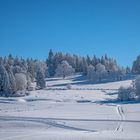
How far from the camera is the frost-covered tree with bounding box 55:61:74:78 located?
159 meters

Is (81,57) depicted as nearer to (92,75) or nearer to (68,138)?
(92,75)

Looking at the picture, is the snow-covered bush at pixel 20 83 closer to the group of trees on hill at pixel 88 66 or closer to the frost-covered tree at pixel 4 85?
the frost-covered tree at pixel 4 85

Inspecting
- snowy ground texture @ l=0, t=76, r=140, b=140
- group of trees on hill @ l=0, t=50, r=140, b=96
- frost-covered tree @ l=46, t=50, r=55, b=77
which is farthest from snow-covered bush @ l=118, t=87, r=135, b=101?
frost-covered tree @ l=46, t=50, r=55, b=77

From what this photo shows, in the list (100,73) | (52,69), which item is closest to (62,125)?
(100,73)

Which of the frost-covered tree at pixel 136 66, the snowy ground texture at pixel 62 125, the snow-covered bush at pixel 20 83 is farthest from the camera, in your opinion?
the frost-covered tree at pixel 136 66

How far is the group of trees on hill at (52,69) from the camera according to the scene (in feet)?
344

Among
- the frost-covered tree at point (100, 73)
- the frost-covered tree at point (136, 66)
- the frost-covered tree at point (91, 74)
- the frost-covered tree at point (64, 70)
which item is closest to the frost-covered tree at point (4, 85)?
the frost-covered tree at point (91, 74)

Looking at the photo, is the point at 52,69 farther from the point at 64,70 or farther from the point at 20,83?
the point at 20,83

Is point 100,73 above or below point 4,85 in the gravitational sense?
above

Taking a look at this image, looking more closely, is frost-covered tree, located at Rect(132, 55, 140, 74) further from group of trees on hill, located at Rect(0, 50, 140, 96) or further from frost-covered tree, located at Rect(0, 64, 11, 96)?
frost-covered tree, located at Rect(0, 64, 11, 96)

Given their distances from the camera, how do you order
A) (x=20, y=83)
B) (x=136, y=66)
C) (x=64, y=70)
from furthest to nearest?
(x=64, y=70)
(x=136, y=66)
(x=20, y=83)

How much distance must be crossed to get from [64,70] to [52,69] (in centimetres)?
1477

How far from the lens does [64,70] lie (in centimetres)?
15888

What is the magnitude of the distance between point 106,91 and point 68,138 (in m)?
79.7
